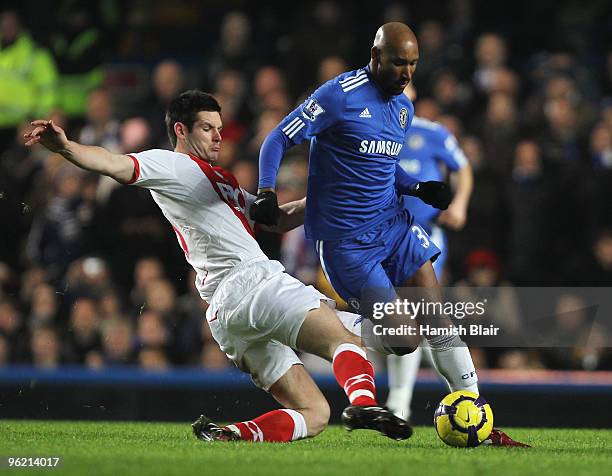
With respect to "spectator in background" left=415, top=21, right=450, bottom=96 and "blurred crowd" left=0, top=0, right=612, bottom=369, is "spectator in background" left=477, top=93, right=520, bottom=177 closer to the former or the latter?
"blurred crowd" left=0, top=0, right=612, bottom=369

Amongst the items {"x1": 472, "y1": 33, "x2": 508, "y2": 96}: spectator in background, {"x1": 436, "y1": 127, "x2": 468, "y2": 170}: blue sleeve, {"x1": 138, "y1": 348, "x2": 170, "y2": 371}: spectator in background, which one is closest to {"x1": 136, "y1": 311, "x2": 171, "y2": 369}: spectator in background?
{"x1": 138, "y1": 348, "x2": 170, "y2": 371}: spectator in background

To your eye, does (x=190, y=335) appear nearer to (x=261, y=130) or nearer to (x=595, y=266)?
(x=261, y=130)

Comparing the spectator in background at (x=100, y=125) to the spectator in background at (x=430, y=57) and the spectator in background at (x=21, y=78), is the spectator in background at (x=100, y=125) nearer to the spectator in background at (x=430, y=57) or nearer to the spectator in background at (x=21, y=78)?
the spectator in background at (x=21, y=78)

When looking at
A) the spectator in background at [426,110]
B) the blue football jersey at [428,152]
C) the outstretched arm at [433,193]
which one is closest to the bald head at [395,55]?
the outstretched arm at [433,193]

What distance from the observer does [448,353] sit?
6.70m

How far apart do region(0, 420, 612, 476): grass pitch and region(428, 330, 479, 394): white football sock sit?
358mm

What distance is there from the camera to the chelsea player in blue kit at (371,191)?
21.5 feet

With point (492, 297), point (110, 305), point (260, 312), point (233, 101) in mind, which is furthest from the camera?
point (233, 101)

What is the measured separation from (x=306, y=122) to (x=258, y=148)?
16.0 ft

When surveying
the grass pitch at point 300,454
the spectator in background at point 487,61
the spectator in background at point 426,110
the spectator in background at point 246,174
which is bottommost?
the grass pitch at point 300,454

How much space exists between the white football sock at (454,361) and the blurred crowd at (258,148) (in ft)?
10.8

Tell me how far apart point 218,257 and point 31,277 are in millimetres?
5489

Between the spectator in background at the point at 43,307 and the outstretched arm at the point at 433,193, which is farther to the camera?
the spectator in background at the point at 43,307

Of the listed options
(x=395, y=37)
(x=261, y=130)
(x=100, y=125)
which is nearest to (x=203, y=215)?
(x=395, y=37)
